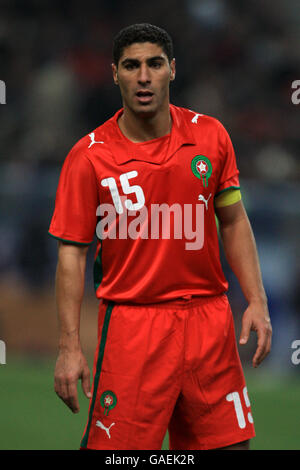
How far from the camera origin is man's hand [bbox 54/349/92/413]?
309 cm

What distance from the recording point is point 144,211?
10.3 ft

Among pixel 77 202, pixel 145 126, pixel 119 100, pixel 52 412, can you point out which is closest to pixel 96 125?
pixel 119 100

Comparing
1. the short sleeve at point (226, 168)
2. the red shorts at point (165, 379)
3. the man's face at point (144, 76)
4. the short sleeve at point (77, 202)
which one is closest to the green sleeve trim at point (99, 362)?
the red shorts at point (165, 379)

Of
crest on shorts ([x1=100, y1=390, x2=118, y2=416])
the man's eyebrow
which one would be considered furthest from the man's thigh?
the man's eyebrow

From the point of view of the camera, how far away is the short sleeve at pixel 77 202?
3148 millimetres

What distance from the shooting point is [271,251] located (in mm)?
7516

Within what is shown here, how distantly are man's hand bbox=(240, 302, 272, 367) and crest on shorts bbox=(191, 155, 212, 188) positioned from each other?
519 millimetres

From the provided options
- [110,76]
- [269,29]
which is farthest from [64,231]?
[269,29]

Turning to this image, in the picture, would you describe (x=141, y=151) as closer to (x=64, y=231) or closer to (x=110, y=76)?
(x=64, y=231)

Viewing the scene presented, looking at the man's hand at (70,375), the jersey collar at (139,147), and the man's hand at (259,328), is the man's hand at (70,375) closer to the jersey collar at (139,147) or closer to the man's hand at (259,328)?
the man's hand at (259,328)

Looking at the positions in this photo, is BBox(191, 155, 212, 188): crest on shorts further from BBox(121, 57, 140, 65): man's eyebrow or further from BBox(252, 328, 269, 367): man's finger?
BBox(252, 328, 269, 367): man's finger

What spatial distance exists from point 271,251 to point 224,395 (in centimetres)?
441

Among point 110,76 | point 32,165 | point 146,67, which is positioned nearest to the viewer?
point 146,67

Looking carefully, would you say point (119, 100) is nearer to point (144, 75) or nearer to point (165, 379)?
point (144, 75)
